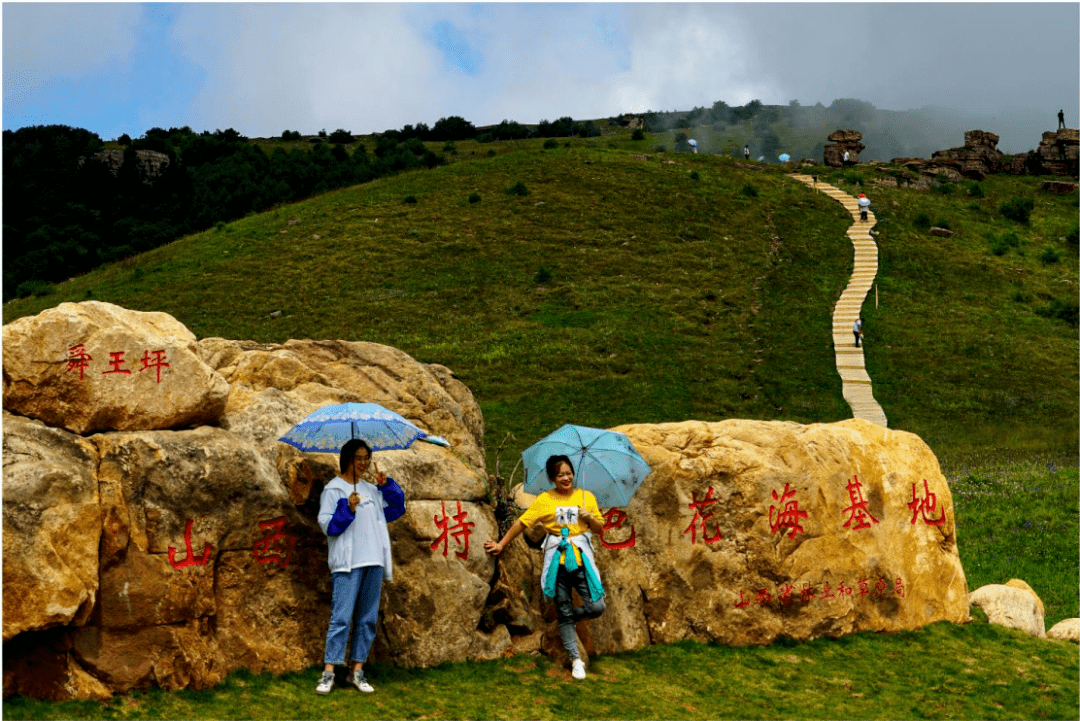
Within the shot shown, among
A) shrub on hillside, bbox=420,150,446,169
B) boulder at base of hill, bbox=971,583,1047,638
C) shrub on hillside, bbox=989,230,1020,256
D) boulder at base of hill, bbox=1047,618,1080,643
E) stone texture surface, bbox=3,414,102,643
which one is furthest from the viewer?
shrub on hillside, bbox=420,150,446,169

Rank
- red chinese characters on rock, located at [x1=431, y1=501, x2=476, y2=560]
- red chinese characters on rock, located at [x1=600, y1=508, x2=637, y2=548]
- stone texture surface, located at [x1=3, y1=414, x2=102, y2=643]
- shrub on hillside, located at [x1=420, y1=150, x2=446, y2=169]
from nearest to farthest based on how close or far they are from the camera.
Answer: stone texture surface, located at [x1=3, y1=414, x2=102, y2=643]
red chinese characters on rock, located at [x1=431, y1=501, x2=476, y2=560]
red chinese characters on rock, located at [x1=600, y1=508, x2=637, y2=548]
shrub on hillside, located at [x1=420, y1=150, x2=446, y2=169]

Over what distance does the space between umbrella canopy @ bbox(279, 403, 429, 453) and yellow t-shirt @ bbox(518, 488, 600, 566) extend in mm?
1818

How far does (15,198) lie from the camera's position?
83.2m

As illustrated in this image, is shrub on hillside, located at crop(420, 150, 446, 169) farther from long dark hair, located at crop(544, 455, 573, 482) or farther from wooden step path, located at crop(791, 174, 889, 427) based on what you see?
long dark hair, located at crop(544, 455, 573, 482)

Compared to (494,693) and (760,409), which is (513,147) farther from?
(494,693)

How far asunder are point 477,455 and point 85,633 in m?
6.13

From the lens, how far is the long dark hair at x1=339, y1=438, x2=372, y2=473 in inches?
450

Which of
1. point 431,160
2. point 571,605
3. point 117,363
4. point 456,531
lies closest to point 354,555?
point 456,531

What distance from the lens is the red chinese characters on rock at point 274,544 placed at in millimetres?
11711

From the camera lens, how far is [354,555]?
440 inches

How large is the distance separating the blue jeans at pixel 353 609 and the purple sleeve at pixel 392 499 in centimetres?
71

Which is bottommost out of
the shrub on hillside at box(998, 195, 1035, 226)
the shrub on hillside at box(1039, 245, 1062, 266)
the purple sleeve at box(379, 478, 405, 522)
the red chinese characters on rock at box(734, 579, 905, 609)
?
the red chinese characters on rock at box(734, 579, 905, 609)

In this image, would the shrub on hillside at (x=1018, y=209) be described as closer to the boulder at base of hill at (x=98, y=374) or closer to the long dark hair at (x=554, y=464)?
the long dark hair at (x=554, y=464)

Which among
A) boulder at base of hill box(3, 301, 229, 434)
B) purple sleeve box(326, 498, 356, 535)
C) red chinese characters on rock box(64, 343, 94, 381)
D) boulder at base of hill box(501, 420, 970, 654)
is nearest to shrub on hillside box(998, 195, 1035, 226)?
boulder at base of hill box(501, 420, 970, 654)
